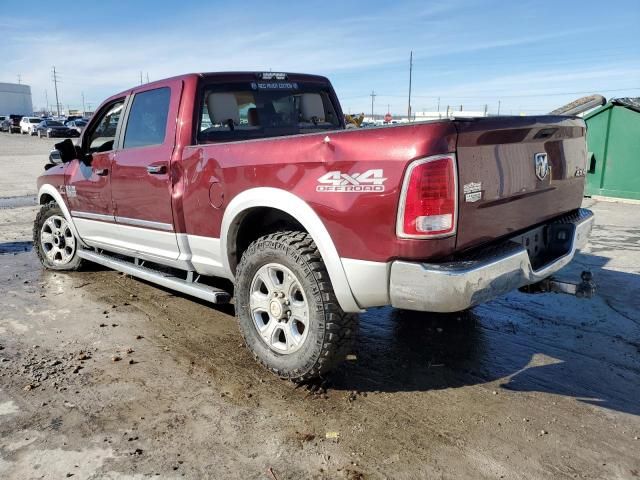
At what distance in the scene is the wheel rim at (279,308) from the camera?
10.5 feet

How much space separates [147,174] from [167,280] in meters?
0.86

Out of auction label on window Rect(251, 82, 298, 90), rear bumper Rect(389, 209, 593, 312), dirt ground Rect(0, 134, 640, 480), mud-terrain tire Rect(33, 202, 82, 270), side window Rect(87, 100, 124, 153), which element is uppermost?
auction label on window Rect(251, 82, 298, 90)

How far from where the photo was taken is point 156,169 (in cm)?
401

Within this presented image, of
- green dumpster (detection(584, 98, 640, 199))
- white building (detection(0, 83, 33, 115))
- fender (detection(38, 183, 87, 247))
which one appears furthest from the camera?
white building (detection(0, 83, 33, 115))

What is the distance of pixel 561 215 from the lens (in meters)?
3.76

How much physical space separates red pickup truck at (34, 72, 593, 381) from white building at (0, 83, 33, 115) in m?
121

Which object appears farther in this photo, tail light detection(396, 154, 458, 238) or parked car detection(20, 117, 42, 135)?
parked car detection(20, 117, 42, 135)

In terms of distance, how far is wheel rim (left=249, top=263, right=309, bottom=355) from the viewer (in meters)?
3.19

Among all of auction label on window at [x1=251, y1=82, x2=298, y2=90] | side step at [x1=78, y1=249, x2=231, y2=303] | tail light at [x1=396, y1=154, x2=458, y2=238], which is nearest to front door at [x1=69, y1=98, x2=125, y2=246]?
side step at [x1=78, y1=249, x2=231, y2=303]

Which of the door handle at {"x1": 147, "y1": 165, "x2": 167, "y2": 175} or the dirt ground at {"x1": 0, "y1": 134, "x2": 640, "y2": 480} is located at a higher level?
the door handle at {"x1": 147, "y1": 165, "x2": 167, "y2": 175}

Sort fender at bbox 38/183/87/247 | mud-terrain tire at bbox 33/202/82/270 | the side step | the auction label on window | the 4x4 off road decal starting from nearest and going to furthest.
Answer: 1. the 4x4 off road decal
2. the side step
3. the auction label on window
4. fender at bbox 38/183/87/247
5. mud-terrain tire at bbox 33/202/82/270

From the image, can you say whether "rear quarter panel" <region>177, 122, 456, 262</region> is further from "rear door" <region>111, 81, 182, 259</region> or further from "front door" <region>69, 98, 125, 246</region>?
"front door" <region>69, 98, 125, 246</region>

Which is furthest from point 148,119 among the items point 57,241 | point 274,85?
point 57,241

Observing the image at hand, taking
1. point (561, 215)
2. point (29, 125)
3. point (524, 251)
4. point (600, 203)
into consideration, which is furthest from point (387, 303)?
point (29, 125)
